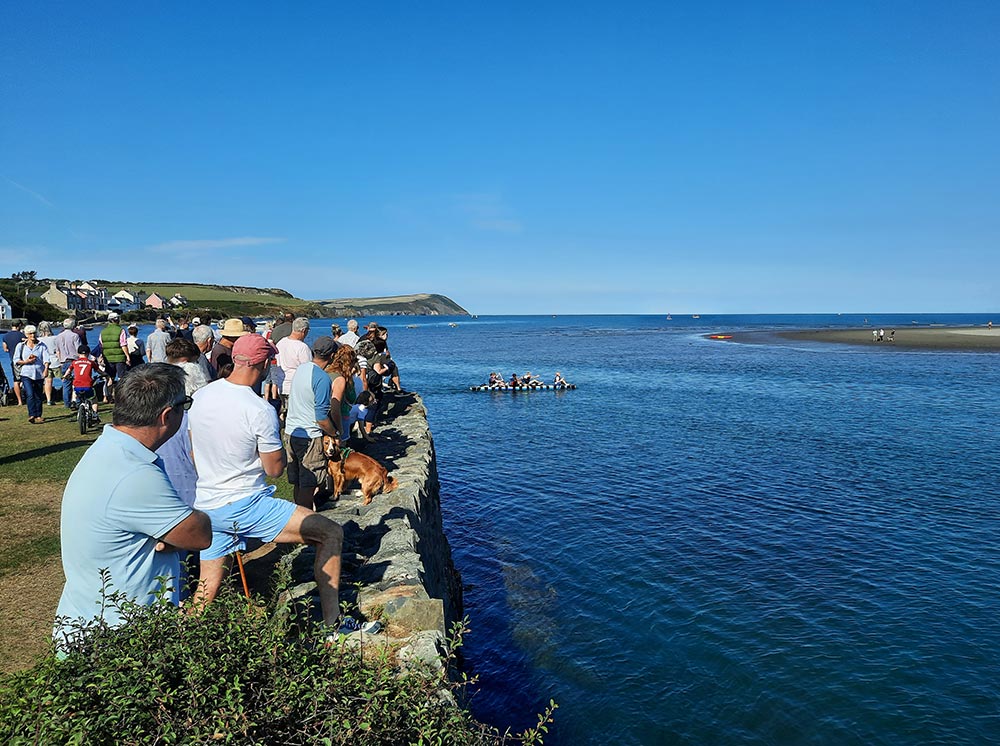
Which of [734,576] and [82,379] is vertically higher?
[82,379]

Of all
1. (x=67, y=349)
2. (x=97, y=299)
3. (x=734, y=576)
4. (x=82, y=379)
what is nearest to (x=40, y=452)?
(x=82, y=379)

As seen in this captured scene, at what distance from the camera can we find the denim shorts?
484 centimetres

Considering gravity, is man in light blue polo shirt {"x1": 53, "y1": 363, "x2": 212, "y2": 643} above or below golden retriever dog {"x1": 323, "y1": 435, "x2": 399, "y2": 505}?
above

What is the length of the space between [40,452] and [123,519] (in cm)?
1097

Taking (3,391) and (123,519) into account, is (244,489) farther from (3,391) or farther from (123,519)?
(3,391)

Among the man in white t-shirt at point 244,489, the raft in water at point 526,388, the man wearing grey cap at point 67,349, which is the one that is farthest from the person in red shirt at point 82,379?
the raft in water at point 526,388

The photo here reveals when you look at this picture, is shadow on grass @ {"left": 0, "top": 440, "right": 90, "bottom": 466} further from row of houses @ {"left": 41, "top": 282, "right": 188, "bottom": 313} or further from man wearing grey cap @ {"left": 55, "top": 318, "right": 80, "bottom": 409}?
row of houses @ {"left": 41, "top": 282, "right": 188, "bottom": 313}

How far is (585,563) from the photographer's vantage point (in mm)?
12531

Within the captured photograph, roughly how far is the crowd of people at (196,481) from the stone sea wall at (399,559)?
452mm

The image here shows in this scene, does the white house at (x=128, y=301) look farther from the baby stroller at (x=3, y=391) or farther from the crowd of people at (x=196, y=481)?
the crowd of people at (x=196, y=481)

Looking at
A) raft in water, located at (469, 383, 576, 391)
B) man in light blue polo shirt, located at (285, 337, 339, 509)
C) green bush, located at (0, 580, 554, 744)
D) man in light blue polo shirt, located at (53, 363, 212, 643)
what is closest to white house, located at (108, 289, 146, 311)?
raft in water, located at (469, 383, 576, 391)

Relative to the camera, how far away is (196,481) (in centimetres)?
530

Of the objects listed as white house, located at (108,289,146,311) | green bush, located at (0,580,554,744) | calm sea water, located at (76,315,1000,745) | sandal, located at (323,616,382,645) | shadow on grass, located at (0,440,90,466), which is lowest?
calm sea water, located at (76,315,1000,745)

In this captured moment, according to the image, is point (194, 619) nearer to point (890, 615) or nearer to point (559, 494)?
point (890, 615)
